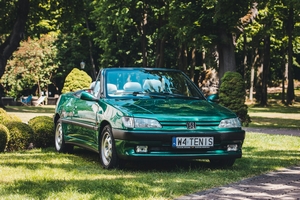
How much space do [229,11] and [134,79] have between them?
637 inches

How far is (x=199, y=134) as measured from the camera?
8.90m

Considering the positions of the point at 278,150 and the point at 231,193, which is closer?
the point at 231,193

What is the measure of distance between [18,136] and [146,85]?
3.27 m

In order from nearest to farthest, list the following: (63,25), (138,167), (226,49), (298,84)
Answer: (138,167) < (226,49) < (63,25) < (298,84)

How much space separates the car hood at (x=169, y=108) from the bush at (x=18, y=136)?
331 cm

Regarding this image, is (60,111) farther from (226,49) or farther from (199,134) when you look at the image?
(226,49)

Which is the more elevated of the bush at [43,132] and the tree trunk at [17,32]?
the tree trunk at [17,32]

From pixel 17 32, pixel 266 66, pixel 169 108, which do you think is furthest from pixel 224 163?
pixel 266 66

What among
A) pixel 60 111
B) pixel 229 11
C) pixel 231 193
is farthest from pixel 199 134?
pixel 229 11

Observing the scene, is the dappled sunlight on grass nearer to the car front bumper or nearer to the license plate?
the car front bumper

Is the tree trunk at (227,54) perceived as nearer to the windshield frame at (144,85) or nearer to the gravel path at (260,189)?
the windshield frame at (144,85)

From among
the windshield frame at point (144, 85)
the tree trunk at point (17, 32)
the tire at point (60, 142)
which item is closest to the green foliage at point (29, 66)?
the tree trunk at point (17, 32)

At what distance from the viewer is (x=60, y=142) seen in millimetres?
11969

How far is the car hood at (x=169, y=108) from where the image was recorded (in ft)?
29.2
